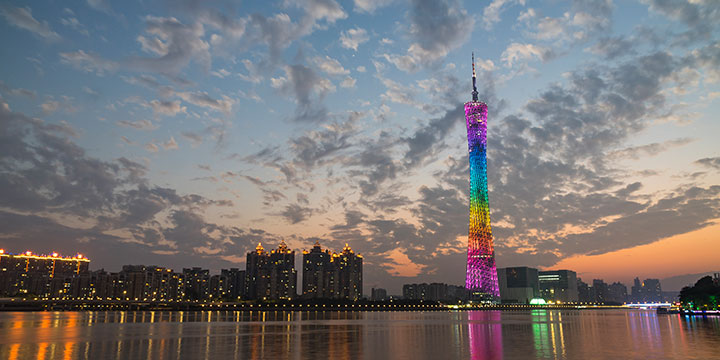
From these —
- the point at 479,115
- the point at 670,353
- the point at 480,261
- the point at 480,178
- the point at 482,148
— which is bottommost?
the point at 670,353

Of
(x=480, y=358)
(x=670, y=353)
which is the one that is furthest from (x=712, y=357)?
(x=480, y=358)

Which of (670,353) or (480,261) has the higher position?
(480,261)

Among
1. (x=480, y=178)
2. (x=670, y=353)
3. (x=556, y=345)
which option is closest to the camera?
(x=670, y=353)

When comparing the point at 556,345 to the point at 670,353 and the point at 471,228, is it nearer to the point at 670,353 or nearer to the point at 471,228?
the point at 670,353

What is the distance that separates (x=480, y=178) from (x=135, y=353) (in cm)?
11769

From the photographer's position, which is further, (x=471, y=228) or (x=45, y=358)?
(x=471, y=228)

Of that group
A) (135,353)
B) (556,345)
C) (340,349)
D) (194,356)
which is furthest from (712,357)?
(135,353)

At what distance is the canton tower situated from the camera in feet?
452

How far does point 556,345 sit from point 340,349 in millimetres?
14694

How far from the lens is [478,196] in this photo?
13775cm

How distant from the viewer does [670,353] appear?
29.1 meters

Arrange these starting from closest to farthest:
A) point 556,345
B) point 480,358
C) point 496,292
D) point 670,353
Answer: point 480,358 < point 670,353 < point 556,345 < point 496,292

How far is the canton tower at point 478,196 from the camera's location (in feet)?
452

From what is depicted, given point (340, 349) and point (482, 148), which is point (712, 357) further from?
point (482, 148)
